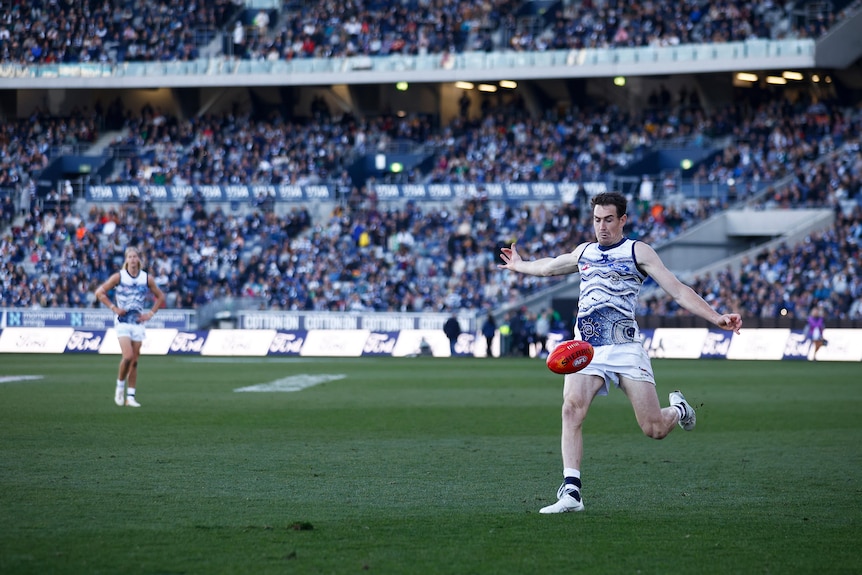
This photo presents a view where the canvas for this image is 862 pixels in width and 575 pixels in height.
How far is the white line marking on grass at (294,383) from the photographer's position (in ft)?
78.4

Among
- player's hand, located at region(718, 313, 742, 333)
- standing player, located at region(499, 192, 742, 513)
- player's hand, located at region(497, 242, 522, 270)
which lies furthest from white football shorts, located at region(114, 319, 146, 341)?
player's hand, located at region(718, 313, 742, 333)

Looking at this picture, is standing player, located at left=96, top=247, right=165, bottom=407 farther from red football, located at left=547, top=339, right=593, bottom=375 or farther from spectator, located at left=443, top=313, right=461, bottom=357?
spectator, located at left=443, top=313, right=461, bottom=357

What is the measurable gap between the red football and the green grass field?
1.05 m

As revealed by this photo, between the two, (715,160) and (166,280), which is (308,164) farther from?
(715,160)

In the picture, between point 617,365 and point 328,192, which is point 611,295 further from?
point 328,192

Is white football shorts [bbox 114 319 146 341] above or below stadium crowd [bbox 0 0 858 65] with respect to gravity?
below

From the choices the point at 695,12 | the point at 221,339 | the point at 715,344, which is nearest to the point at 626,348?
the point at 715,344

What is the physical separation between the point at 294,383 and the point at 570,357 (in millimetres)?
17314

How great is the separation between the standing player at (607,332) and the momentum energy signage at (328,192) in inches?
→ 1636

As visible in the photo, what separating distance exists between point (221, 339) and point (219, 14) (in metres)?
23.5

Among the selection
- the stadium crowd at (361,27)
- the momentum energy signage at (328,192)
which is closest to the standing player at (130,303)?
the momentum energy signage at (328,192)

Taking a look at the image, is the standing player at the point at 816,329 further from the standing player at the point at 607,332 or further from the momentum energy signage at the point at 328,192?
the standing player at the point at 607,332

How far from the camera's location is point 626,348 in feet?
30.6

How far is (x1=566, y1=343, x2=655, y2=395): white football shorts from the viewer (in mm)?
9234
